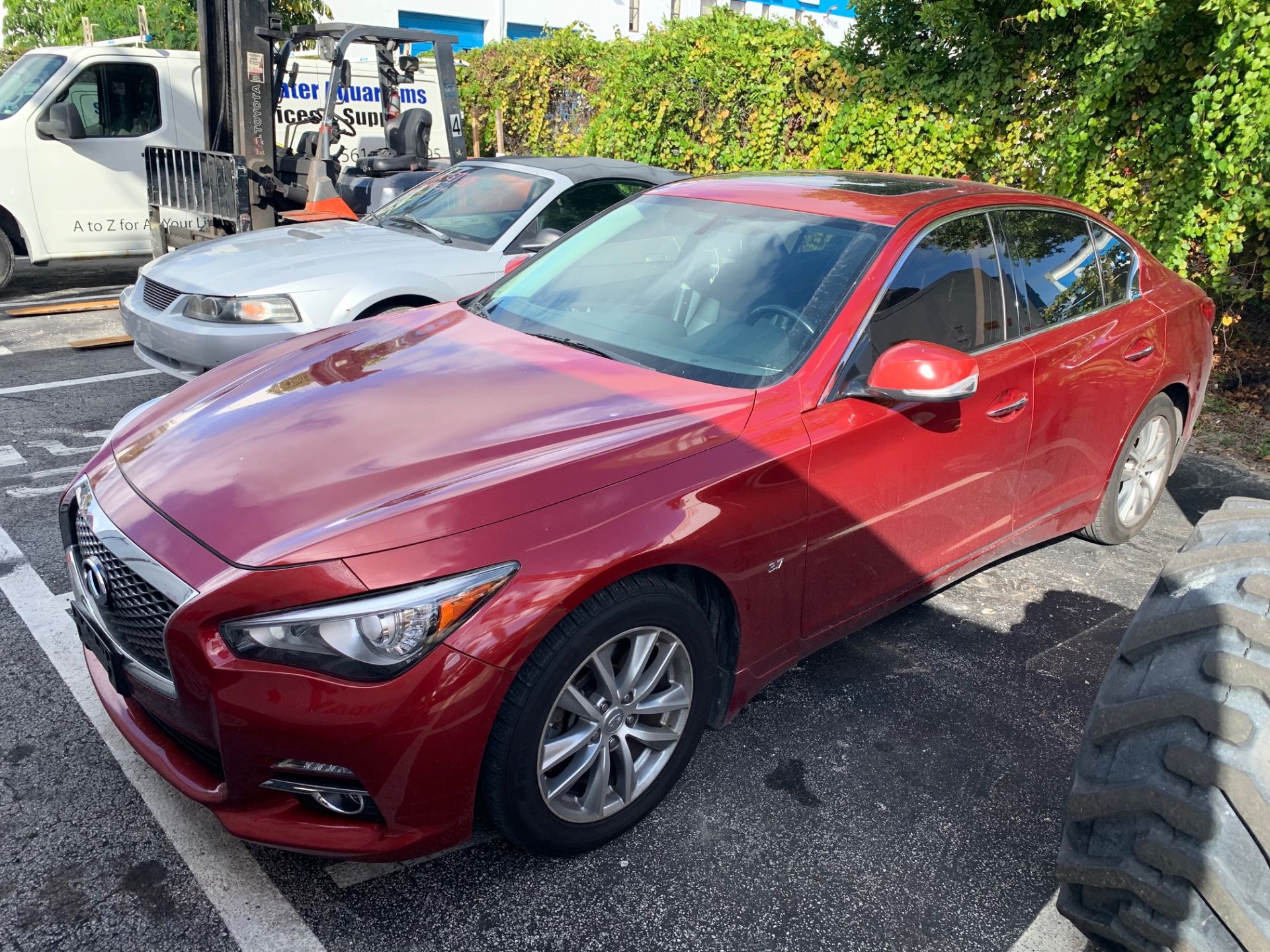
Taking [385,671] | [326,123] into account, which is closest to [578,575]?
[385,671]

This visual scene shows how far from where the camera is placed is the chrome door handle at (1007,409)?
345 cm

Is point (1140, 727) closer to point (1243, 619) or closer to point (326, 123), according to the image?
point (1243, 619)

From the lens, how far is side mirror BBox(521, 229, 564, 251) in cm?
614

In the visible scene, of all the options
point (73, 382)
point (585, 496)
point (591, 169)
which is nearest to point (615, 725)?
point (585, 496)

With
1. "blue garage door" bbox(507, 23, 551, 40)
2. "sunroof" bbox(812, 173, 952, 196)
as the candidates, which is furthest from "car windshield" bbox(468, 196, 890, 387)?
"blue garage door" bbox(507, 23, 551, 40)

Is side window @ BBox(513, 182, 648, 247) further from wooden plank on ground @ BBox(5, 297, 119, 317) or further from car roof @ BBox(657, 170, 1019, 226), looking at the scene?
wooden plank on ground @ BBox(5, 297, 119, 317)

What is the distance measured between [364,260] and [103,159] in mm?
5657

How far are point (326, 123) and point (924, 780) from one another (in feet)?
29.6

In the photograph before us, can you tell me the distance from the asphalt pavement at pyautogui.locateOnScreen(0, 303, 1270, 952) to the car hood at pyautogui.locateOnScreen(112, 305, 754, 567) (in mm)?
903

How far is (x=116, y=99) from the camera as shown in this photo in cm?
988

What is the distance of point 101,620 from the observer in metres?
2.54

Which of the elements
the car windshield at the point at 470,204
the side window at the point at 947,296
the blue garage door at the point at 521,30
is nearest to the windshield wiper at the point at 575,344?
the side window at the point at 947,296

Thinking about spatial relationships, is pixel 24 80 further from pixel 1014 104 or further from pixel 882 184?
pixel 882 184

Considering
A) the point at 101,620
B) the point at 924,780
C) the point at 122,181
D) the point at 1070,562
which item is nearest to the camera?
the point at 101,620
